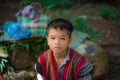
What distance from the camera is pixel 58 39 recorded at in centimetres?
300

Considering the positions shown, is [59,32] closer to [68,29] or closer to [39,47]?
[68,29]

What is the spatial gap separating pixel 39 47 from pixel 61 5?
10.3 feet

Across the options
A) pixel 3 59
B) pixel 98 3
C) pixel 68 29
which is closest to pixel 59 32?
pixel 68 29

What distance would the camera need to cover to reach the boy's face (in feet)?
9.83

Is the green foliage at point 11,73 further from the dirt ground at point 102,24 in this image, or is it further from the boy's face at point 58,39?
the boy's face at point 58,39

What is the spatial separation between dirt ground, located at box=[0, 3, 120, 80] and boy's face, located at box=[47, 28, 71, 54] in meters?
2.34

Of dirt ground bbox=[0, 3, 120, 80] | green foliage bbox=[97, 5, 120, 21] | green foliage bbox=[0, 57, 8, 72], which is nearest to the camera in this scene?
green foliage bbox=[0, 57, 8, 72]

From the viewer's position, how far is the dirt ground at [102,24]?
5.97 m

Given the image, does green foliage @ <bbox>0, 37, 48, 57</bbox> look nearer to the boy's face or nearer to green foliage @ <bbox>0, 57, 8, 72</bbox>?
green foliage @ <bbox>0, 57, 8, 72</bbox>

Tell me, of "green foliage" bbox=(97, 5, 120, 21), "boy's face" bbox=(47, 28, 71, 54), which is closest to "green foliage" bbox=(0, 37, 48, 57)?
Result: "boy's face" bbox=(47, 28, 71, 54)

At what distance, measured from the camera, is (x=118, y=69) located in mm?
5328

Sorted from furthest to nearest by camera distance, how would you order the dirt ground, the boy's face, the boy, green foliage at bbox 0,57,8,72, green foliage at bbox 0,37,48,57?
the dirt ground, green foliage at bbox 0,37,48,57, green foliage at bbox 0,57,8,72, the boy, the boy's face

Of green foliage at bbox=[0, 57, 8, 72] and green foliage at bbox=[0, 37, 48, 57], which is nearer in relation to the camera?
green foliage at bbox=[0, 57, 8, 72]

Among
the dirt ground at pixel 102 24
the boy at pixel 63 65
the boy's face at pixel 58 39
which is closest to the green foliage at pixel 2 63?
the dirt ground at pixel 102 24
